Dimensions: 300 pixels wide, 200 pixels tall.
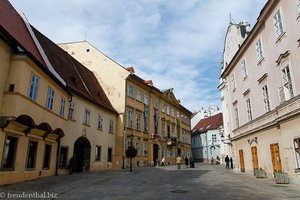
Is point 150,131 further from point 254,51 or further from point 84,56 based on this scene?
point 254,51

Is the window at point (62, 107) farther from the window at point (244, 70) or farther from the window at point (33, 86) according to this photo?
the window at point (244, 70)

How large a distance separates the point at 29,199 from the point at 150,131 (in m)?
29.4

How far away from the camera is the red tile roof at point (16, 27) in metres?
16.8

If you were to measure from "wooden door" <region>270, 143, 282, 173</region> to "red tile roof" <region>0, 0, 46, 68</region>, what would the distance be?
15.4 m

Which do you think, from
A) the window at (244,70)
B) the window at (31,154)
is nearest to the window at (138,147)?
the window at (244,70)

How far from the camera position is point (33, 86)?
15.4 meters

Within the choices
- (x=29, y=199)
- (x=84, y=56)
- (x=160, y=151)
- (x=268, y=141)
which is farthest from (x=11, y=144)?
(x=160, y=151)

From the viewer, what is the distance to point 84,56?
1426 inches

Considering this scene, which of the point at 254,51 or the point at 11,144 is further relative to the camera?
the point at 254,51

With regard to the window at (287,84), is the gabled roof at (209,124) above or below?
above

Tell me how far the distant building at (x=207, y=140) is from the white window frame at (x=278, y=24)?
4496 cm

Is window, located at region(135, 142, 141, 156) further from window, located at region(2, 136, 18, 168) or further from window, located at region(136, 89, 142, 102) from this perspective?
window, located at region(2, 136, 18, 168)

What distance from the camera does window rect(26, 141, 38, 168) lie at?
1632 centimetres

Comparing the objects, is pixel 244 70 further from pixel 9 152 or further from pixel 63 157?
pixel 9 152
